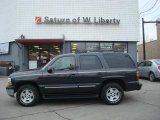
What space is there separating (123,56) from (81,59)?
1644mm

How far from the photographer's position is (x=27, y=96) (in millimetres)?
10016

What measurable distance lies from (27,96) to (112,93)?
3097 mm

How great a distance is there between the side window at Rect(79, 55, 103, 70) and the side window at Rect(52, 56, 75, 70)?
333 mm

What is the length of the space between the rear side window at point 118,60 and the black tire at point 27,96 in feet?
9.57

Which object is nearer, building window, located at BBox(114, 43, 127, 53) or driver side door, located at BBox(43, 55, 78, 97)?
driver side door, located at BBox(43, 55, 78, 97)

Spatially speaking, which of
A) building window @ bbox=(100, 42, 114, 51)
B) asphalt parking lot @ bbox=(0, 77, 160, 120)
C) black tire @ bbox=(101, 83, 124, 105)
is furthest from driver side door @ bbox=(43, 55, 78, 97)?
building window @ bbox=(100, 42, 114, 51)

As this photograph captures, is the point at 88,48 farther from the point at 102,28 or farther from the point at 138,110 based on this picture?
the point at 138,110

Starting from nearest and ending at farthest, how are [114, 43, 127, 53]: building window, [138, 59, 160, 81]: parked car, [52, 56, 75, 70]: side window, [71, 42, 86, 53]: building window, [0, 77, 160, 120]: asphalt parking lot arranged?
[0, 77, 160, 120]: asphalt parking lot < [52, 56, 75, 70]: side window < [138, 59, 160, 81]: parked car < [71, 42, 86, 53]: building window < [114, 43, 127, 53]: building window

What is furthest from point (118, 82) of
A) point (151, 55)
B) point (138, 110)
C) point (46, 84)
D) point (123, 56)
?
point (151, 55)

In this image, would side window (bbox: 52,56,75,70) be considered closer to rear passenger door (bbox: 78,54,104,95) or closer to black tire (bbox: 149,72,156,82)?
rear passenger door (bbox: 78,54,104,95)

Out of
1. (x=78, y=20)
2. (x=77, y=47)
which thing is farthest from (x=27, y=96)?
(x=78, y=20)

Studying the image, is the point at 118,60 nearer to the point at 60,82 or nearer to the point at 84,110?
the point at 60,82

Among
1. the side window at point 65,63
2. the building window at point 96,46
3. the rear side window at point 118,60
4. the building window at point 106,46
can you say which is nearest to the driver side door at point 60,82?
the side window at point 65,63

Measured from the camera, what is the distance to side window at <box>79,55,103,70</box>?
10211 millimetres
